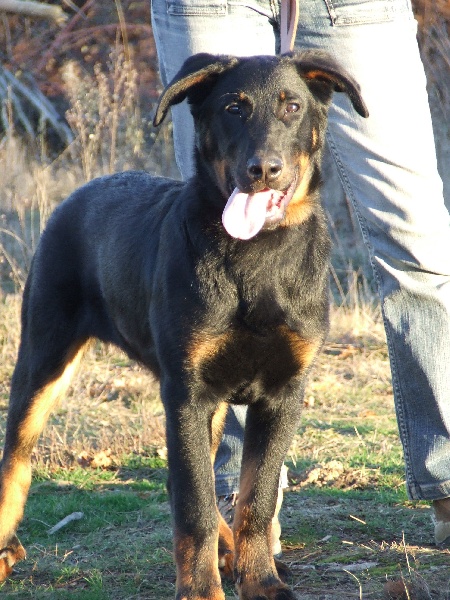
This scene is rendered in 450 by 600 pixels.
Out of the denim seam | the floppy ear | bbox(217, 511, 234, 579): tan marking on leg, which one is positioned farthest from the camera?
the denim seam

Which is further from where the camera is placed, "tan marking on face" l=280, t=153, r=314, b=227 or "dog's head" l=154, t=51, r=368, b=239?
"tan marking on face" l=280, t=153, r=314, b=227

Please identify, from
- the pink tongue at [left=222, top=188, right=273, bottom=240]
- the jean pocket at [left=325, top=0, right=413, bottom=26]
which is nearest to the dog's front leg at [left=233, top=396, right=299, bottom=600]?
the pink tongue at [left=222, top=188, right=273, bottom=240]

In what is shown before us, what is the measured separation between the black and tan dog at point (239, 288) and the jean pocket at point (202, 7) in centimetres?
44

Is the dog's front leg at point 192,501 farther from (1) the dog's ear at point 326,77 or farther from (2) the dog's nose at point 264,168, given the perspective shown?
(1) the dog's ear at point 326,77

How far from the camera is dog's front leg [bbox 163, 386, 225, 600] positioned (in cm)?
293

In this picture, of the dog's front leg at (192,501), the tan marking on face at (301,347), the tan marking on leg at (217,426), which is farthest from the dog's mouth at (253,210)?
the tan marking on leg at (217,426)

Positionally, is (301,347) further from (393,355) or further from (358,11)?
(358,11)

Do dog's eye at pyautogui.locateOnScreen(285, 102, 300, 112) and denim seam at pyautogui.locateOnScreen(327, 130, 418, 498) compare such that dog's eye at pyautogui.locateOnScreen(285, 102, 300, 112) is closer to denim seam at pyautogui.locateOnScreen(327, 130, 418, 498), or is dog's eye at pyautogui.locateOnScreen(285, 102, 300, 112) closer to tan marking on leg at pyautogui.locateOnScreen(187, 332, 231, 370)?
denim seam at pyautogui.locateOnScreen(327, 130, 418, 498)

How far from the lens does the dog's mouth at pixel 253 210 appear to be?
2.97 m

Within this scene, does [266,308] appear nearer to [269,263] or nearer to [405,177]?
[269,263]

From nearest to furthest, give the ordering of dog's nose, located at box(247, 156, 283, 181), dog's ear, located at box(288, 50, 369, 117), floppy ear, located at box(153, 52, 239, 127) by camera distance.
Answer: dog's nose, located at box(247, 156, 283, 181) < floppy ear, located at box(153, 52, 239, 127) < dog's ear, located at box(288, 50, 369, 117)

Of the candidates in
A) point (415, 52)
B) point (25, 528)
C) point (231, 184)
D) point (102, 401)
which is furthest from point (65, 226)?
point (102, 401)

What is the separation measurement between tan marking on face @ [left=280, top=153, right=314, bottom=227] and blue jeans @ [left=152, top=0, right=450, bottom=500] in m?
0.47

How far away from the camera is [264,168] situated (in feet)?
9.48
